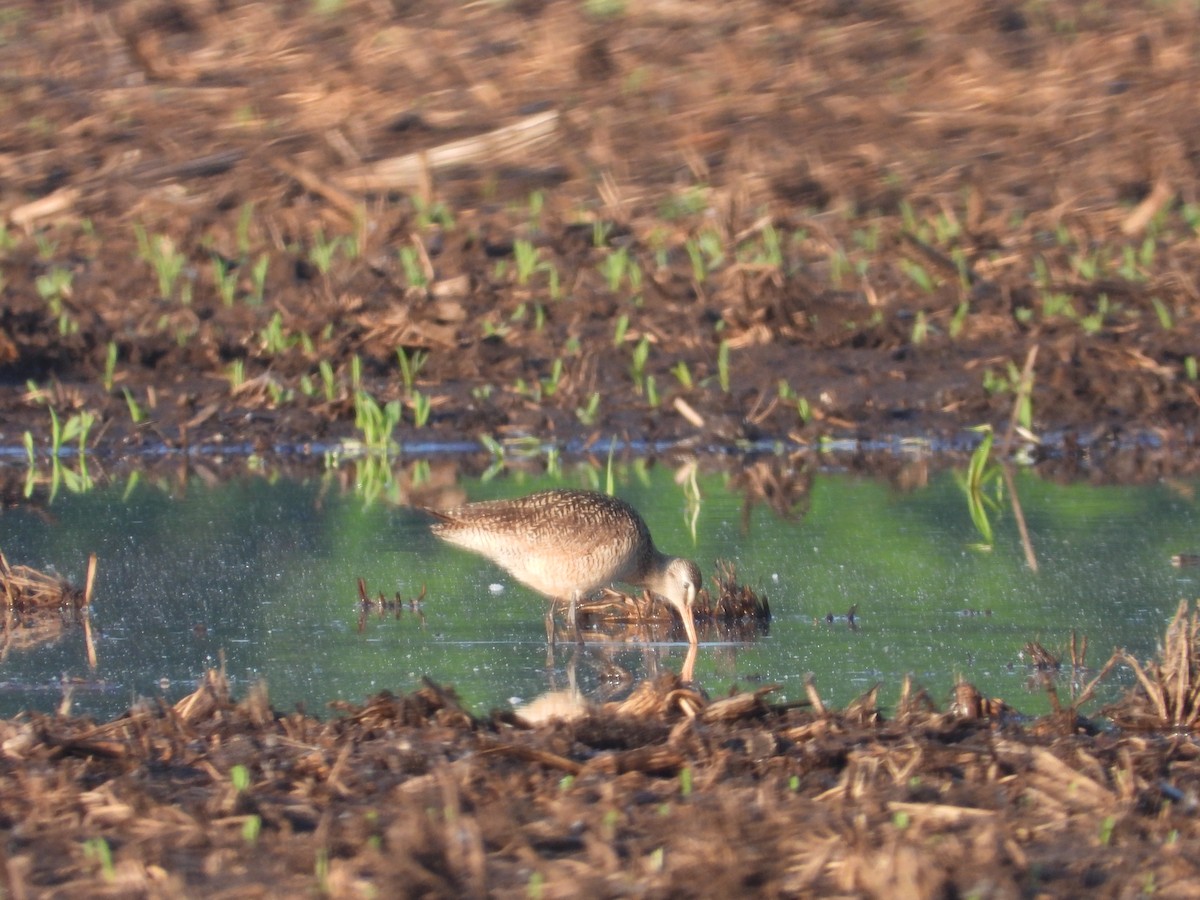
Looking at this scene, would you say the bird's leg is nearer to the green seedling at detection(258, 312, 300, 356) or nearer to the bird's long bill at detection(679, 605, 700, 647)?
the bird's long bill at detection(679, 605, 700, 647)

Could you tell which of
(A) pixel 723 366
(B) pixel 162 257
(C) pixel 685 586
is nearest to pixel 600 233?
(A) pixel 723 366

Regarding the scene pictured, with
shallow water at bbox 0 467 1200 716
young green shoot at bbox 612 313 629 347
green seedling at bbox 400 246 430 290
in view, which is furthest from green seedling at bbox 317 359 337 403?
young green shoot at bbox 612 313 629 347

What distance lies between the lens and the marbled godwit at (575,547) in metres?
8.21

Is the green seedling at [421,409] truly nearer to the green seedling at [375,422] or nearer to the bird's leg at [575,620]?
the green seedling at [375,422]

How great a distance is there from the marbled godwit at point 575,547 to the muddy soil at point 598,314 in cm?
253

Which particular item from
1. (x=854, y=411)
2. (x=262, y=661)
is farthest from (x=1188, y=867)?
(x=854, y=411)

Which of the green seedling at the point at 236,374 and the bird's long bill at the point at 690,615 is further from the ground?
the bird's long bill at the point at 690,615

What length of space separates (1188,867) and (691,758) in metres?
1.26

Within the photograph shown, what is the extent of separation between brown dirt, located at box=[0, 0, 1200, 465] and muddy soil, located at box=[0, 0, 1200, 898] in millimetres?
37

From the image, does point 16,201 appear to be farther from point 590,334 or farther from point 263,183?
point 590,334

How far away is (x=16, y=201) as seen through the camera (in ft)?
51.8

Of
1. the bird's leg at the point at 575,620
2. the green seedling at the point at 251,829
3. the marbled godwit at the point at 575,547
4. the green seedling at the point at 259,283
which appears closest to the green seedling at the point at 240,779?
the green seedling at the point at 251,829

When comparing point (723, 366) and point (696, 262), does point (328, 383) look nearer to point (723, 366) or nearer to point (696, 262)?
point (723, 366)

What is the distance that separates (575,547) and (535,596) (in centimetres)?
89
